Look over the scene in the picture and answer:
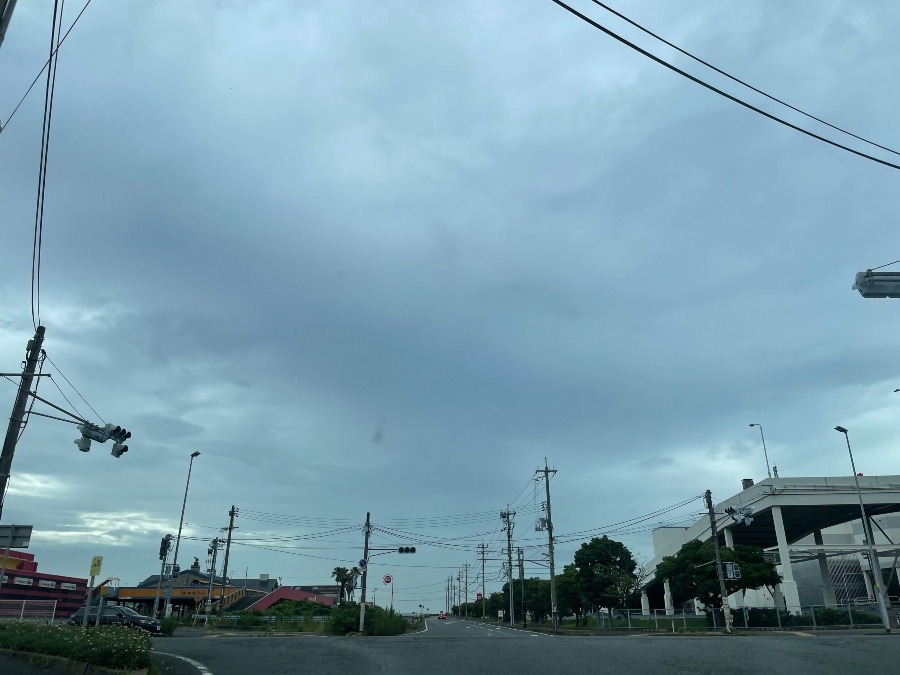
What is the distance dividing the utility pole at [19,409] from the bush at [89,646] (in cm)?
334

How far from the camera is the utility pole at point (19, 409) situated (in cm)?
1759

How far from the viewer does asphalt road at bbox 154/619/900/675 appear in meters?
16.0

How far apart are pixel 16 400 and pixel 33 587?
205 feet

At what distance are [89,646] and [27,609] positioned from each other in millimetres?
39112

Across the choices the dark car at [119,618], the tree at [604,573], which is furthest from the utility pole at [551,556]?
the dark car at [119,618]

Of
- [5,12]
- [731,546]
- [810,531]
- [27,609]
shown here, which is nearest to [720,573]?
[731,546]

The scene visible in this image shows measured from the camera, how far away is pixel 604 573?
196 feet

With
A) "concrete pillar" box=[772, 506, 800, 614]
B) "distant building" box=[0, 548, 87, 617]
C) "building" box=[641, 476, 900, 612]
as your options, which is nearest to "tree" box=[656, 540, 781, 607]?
"concrete pillar" box=[772, 506, 800, 614]

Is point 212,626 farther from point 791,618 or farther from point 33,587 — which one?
point 791,618

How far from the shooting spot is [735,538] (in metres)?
73.6

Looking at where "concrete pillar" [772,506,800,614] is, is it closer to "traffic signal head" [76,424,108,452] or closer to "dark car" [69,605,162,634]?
"dark car" [69,605,162,634]

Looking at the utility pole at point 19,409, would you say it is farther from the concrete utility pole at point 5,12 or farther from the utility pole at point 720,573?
the utility pole at point 720,573

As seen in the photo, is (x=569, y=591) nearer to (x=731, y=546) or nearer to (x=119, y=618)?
(x=731, y=546)

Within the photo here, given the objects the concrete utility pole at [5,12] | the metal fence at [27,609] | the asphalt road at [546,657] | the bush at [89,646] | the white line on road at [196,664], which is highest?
the concrete utility pole at [5,12]
